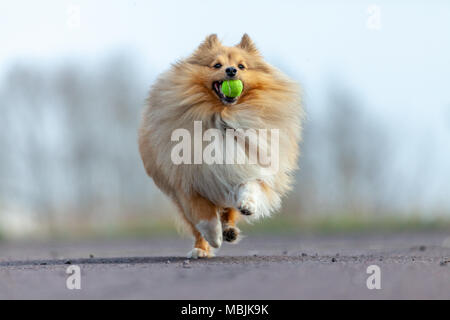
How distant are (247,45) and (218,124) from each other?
3.97 feet

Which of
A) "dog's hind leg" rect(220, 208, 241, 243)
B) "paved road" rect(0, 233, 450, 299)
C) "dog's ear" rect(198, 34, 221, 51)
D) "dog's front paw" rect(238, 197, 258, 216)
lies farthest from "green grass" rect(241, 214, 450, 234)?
"paved road" rect(0, 233, 450, 299)

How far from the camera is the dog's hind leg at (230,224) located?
25.8 feet

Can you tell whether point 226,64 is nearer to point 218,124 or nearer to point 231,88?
point 231,88

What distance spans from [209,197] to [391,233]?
7832 mm

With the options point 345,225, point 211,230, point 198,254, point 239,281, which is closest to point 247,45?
point 211,230

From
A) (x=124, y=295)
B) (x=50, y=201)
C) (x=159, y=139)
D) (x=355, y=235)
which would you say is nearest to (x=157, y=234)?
(x=355, y=235)

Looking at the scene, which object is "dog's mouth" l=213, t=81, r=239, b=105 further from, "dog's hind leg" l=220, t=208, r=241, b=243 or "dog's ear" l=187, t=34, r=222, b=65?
"dog's hind leg" l=220, t=208, r=241, b=243

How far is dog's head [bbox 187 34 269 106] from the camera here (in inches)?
296

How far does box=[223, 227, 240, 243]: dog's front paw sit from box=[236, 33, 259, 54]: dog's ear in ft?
6.25

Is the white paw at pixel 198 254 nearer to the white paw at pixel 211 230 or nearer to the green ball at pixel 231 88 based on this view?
the white paw at pixel 211 230

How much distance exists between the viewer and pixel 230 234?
7.87 metres

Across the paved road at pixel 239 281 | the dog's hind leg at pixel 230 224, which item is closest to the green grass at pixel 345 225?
the dog's hind leg at pixel 230 224

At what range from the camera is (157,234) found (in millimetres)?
18344
